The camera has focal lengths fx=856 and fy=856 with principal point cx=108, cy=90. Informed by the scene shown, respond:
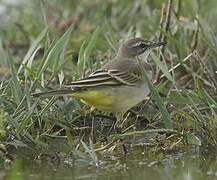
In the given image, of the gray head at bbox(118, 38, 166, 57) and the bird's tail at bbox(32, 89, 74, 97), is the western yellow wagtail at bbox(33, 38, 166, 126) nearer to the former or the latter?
the bird's tail at bbox(32, 89, 74, 97)

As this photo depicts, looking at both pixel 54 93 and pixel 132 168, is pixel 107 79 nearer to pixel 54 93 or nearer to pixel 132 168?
pixel 54 93

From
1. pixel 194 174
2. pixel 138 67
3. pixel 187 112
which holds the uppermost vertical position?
pixel 138 67

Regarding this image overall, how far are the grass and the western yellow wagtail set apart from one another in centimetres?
16

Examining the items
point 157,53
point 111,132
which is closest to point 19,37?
point 157,53

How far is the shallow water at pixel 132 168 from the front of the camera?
5.60 meters

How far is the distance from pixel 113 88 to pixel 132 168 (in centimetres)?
→ 100

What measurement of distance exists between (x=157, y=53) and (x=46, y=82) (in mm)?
1144

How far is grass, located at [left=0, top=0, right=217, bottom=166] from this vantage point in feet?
20.1

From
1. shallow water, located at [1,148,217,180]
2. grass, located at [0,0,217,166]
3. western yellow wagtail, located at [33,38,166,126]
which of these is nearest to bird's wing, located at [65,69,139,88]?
western yellow wagtail, located at [33,38,166,126]

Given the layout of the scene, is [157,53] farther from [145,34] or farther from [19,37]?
[19,37]

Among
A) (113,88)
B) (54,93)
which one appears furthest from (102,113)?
(54,93)

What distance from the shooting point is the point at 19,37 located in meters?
9.80

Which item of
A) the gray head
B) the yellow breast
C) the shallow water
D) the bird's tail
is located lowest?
the shallow water

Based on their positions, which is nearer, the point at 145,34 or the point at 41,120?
the point at 41,120
